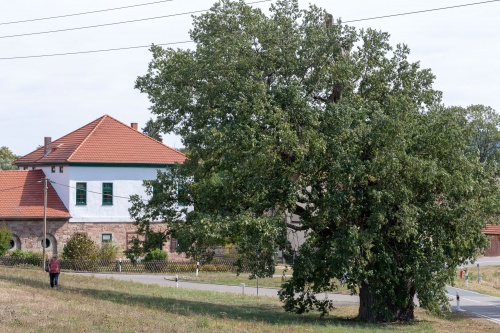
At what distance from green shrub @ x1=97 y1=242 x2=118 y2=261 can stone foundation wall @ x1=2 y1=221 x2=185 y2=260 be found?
1.35 meters

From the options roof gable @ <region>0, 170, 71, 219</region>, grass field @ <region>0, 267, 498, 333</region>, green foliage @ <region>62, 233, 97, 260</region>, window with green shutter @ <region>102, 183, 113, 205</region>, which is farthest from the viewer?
window with green shutter @ <region>102, 183, 113, 205</region>

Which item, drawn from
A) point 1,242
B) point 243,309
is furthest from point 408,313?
point 1,242

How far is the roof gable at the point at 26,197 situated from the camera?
52.7m

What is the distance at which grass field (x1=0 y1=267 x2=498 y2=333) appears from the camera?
19.5 meters

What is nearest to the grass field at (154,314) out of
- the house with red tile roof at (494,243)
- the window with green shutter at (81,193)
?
the window with green shutter at (81,193)

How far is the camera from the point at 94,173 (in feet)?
180

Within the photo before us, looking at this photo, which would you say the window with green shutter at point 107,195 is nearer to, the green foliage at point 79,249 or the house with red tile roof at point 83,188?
the house with red tile roof at point 83,188

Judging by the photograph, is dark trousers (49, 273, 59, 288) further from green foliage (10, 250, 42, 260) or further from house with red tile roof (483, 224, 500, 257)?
house with red tile roof (483, 224, 500, 257)

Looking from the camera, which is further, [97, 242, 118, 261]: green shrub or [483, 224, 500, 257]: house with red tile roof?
[483, 224, 500, 257]: house with red tile roof

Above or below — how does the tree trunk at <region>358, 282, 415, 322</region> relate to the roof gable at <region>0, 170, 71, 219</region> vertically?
below

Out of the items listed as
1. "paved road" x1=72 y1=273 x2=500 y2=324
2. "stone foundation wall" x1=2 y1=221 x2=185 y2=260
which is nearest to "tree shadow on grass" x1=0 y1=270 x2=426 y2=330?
"paved road" x1=72 y1=273 x2=500 y2=324

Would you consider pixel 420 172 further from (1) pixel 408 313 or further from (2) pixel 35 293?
(2) pixel 35 293

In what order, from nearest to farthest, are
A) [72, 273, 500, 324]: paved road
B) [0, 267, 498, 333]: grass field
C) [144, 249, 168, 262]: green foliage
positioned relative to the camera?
[0, 267, 498, 333]: grass field, [72, 273, 500, 324]: paved road, [144, 249, 168, 262]: green foliage

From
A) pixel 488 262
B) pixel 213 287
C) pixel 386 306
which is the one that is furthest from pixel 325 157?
pixel 488 262
